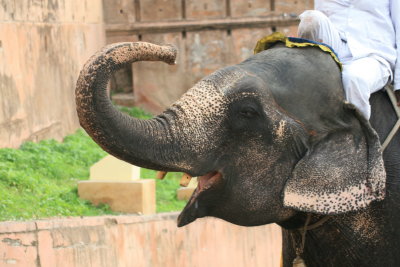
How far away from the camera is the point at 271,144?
3.23m

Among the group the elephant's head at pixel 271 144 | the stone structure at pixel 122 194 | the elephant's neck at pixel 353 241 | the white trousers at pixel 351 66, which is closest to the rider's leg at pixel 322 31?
the white trousers at pixel 351 66

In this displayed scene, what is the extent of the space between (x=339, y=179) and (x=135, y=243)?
3.08m

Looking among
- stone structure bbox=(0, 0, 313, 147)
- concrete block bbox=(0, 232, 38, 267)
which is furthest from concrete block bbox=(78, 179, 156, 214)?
stone structure bbox=(0, 0, 313, 147)

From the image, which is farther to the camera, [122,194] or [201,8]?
[201,8]

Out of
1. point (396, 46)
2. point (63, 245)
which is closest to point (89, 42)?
point (63, 245)

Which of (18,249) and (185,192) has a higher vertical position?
(18,249)

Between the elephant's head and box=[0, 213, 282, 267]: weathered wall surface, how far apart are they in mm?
2522

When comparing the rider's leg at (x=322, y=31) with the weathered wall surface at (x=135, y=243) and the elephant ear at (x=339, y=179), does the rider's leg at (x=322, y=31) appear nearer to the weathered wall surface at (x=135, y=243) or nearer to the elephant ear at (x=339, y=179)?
the elephant ear at (x=339, y=179)

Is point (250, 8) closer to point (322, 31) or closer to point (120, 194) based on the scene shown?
point (120, 194)

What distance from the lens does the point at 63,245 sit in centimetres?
562

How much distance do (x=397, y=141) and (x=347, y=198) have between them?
1.27 feet

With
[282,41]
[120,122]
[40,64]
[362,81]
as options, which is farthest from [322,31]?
[40,64]

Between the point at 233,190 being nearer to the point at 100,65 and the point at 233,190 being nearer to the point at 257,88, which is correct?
the point at 257,88

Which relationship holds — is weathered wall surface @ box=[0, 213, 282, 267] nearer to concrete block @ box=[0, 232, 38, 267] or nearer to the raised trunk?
concrete block @ box=[0, 232, 38, 267]
